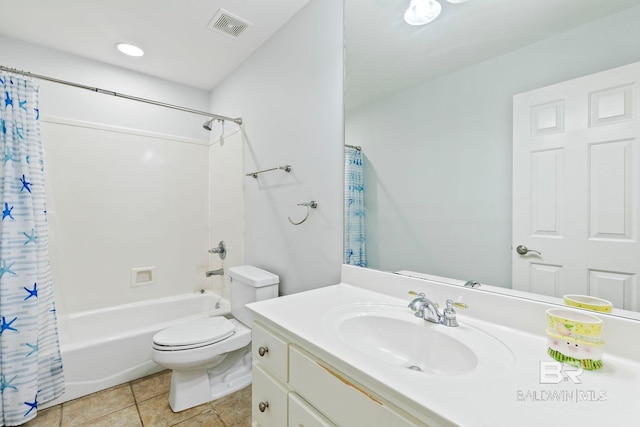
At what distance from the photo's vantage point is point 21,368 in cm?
152

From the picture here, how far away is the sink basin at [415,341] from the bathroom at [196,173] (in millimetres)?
370

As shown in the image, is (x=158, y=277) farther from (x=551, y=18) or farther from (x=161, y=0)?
(x=551, y=18)

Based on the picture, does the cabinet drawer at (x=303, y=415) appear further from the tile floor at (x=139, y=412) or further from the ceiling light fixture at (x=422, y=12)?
the ceiling light fixture at (x=422, y=12)

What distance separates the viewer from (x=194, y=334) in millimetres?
1688

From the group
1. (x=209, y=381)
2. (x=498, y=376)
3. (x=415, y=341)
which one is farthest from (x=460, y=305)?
(x=209, y=381)

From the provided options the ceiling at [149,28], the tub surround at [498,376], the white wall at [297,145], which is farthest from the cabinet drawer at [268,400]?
the ceiling at [149,28]

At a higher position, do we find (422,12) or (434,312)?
(422,12)

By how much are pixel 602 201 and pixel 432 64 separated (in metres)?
0.74

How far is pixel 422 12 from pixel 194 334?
6.47 ft

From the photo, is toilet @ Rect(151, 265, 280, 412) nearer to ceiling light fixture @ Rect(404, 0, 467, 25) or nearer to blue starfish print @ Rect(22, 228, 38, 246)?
blue starfish print @ Rect(22, 228, 38, 246)

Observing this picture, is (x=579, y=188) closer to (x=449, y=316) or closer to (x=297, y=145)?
(x=449, y=316)

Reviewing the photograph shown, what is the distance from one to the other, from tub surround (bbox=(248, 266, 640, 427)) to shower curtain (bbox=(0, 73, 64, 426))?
143 centimetres

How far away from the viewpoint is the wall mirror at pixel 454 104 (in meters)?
0.82

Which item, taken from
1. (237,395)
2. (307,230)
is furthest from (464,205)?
(237,395)
